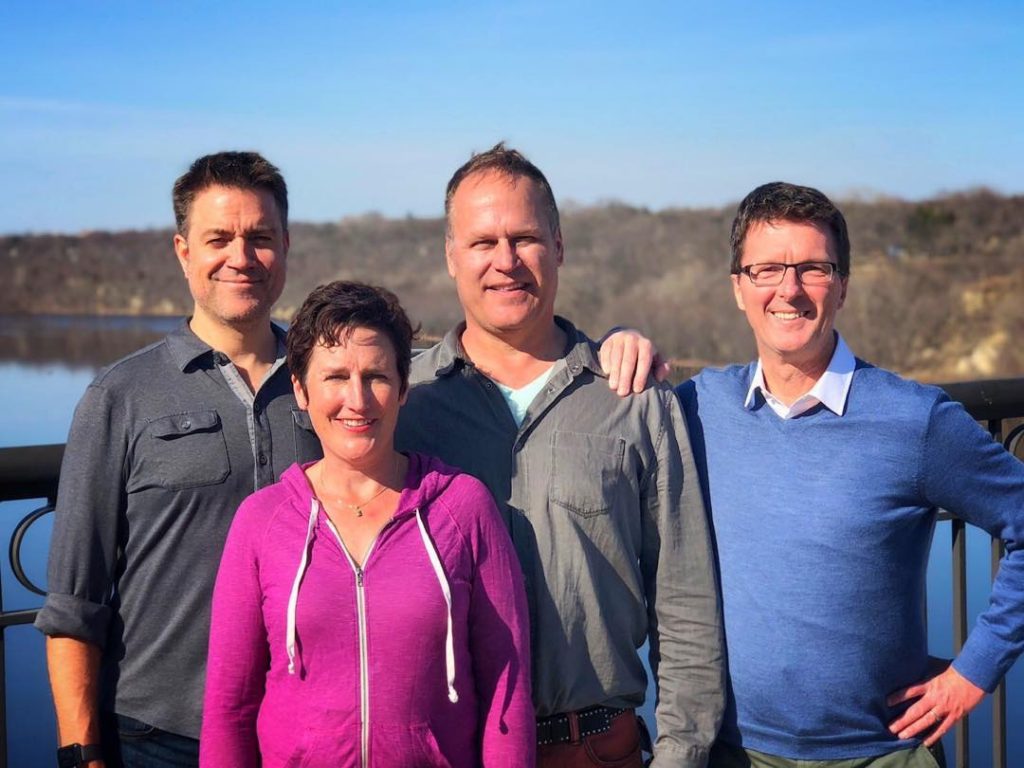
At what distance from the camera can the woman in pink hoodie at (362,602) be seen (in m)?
1.74

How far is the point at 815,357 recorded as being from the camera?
210cm

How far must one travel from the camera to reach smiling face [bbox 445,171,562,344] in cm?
209

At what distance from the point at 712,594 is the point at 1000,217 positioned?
67.0 feet

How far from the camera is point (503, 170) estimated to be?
2.12m

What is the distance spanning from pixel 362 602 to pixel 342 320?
52 centimetres

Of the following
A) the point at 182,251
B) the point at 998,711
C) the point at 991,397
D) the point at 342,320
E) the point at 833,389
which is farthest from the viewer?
the point at 998,711

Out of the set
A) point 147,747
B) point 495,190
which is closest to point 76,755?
point 147,747

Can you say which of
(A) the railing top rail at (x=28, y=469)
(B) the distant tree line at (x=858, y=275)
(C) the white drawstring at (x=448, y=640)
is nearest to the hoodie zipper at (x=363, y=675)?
(C) the white drawstring at (x=448, y=640)

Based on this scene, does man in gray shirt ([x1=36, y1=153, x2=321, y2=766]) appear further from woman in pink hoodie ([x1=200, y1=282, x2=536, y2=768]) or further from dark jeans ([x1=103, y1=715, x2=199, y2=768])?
woman in pink hoodie ([x1=200, y1=282, x2=536, y2=768])

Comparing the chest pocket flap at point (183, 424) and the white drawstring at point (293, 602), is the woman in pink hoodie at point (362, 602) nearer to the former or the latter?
the white drawstring at point (293, 602)

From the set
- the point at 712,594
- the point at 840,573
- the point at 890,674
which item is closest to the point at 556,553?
the point at 712,594

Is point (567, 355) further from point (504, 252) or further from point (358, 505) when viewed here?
point (358, 505)

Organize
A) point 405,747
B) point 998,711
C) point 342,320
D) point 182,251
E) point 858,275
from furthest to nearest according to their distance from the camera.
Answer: point 858,275 < point 998,711 < point 182,251 < point 342,320 < point 405,747

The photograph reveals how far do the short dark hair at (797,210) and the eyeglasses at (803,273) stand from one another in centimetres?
5
